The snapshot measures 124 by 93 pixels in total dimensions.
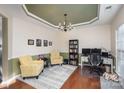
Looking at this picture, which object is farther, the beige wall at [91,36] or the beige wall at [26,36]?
the beige wall at [91,36]

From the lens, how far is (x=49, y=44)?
741 cm

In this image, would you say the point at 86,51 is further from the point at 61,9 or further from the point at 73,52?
the point at 61,9

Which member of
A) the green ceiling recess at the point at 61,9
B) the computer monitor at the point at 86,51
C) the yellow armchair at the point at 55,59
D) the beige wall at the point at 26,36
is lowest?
the yellow armchair at the point at 55,59

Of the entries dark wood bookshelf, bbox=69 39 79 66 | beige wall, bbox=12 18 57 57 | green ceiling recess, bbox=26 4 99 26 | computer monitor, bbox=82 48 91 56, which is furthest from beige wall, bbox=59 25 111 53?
green ceiling recess, bbox=26 4 99 26

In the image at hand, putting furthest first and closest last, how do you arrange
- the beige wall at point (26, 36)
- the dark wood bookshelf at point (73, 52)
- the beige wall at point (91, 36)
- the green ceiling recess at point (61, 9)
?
the dark wood bookshelf at point (73, 52) → the beige wall at point (91, 36) → the beige wall at point (26, 36) → the green ceiling recess at point (61, 9)

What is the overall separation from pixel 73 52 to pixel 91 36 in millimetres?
1484

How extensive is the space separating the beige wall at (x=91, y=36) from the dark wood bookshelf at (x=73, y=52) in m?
0.27

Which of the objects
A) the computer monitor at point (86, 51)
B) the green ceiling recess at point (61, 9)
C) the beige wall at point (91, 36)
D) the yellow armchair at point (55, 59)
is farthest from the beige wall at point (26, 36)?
the computer monitor at point (86, 51)

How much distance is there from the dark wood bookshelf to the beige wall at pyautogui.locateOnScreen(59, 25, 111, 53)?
267mm

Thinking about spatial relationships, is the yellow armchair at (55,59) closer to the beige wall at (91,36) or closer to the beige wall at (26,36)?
the beige wall at (26,36)

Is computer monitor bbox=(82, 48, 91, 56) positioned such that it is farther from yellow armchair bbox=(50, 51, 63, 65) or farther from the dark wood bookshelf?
yellow armchair bbox=(50, 51, 63, 65)

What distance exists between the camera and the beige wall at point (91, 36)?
7.04m

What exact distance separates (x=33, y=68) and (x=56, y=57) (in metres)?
3.06

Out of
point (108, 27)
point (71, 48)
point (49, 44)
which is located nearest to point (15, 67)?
point (49, 44)
